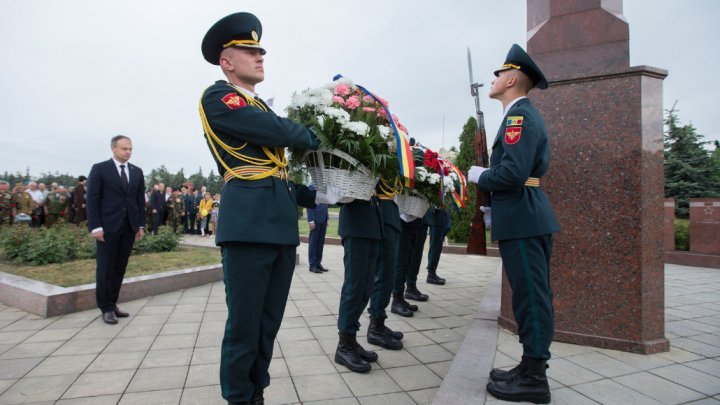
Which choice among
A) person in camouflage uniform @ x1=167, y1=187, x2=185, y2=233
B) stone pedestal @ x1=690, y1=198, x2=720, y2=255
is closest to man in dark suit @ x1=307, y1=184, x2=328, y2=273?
stone pedestal @ x1=690, y1=198, x2=720, y2=255

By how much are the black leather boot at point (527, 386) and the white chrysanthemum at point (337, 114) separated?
1.93 metres

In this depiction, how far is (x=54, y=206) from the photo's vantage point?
14055mm

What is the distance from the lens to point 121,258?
451cm

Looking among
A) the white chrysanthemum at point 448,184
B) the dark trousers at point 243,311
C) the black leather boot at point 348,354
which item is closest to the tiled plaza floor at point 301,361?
the black leather boot at point 348,354

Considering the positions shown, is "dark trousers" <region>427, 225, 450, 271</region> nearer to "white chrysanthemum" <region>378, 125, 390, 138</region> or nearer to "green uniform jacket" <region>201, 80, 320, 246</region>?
"white chrysanthemum" <region>378, 125, 390, 138</region>

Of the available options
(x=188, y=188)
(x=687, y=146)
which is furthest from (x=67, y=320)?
(x=687, y=146)

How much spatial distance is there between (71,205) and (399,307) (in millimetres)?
14579

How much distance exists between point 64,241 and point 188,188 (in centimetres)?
992

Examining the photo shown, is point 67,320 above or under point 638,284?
under

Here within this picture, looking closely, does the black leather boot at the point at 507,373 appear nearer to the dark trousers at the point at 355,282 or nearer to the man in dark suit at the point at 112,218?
the dark trousers at the point at 355,282

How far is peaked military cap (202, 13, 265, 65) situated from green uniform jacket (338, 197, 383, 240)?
57.0 inches

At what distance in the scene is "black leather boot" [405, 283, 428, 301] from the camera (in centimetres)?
551

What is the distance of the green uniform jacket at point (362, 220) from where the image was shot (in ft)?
10.5

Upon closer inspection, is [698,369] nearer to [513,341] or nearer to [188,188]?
[513,341]
